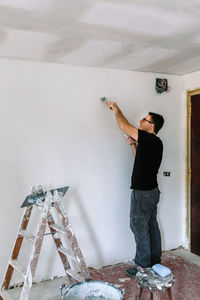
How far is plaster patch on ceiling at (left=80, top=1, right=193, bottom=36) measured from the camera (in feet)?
6.23

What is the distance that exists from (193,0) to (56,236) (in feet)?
7.26

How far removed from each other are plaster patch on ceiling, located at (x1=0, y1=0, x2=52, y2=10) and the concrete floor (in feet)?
8.14

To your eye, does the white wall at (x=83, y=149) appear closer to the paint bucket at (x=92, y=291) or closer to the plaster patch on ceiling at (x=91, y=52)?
the plaster patch on ceiling at (x=91, y=52)

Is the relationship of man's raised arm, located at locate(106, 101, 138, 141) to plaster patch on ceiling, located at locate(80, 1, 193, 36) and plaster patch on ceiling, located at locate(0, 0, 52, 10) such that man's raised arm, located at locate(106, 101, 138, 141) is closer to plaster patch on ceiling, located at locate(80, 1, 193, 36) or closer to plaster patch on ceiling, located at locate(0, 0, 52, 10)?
plaster patch on ceiling, located at locate(80, 1, 193, 36)

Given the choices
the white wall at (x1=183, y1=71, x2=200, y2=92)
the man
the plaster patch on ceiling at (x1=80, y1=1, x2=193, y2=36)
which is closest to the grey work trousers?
the man

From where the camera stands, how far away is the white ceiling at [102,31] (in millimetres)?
1880

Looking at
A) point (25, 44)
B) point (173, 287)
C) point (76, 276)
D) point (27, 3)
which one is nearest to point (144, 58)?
point (25, 44)

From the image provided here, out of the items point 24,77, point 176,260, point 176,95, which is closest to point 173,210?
point 176,260

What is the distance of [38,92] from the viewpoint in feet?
10.4

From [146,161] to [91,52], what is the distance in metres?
1.18

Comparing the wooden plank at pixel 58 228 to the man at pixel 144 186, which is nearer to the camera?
the wooden plank at pixel 58 228

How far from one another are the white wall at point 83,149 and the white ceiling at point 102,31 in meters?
0.27

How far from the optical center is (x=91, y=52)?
2.88 meters

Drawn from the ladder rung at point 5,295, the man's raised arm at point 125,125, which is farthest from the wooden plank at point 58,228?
the man's raised arm at point 125,125
